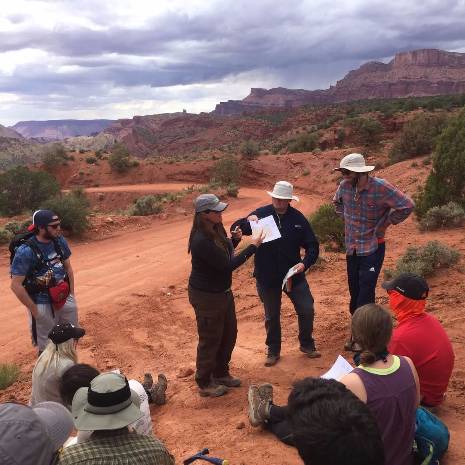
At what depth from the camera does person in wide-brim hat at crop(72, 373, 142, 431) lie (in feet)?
7.70

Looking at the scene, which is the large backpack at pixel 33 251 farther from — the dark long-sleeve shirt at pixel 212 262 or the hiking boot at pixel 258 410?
the hiking boot at pixel 258 410

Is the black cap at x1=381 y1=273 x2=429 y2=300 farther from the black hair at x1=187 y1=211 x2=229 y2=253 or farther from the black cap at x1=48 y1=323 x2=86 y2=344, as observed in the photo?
the black cap at x1=48 y1=323 x2=86 y2=344

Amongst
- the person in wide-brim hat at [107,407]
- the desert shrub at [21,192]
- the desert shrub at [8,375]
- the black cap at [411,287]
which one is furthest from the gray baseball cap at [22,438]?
the desert shrub at [21,192]

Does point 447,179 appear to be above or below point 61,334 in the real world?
below

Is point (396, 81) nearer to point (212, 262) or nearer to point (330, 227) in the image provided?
point (330, 227)

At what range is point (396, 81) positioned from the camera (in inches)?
5428

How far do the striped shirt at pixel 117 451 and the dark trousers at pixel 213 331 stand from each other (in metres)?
2.25

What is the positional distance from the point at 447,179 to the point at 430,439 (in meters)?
9.95

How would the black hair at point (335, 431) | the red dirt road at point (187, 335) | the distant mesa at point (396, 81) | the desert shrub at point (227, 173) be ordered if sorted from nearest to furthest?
the black hair at point (335, 431), the red dirt road at point (187, 335), the desert shrub at point (227, 173), the distant mesa at point (396, 81)

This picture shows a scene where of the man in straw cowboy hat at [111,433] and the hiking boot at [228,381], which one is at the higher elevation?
the man in straw cowboy hat at [111,433]

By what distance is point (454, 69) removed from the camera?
139 metres

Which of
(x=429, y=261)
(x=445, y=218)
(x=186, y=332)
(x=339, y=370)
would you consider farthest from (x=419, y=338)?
(x=445, y=218)

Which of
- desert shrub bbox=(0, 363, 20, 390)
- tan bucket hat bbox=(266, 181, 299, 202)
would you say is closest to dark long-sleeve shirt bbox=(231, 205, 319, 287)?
tan bucket hat bbox=(266, 181, 299, 202)

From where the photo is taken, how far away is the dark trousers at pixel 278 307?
541cm
